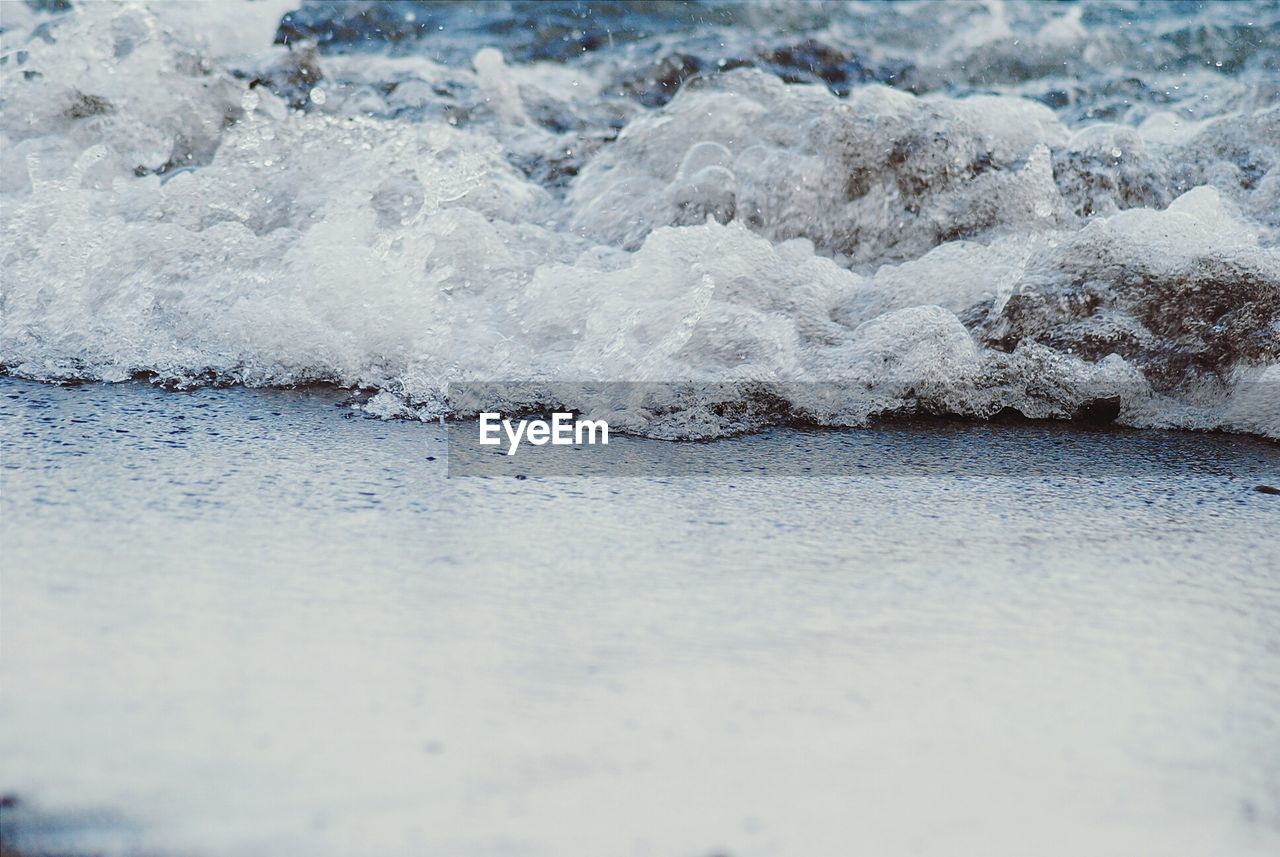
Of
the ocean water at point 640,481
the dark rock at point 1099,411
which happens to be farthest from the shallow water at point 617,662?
the dark rock at point 1099,411

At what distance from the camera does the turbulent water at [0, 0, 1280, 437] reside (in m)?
1.73

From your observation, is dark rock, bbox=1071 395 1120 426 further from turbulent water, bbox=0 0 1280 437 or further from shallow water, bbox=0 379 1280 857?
shallow water, bbox=0 379 1280 857

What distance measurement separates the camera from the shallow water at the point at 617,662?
2.34ft

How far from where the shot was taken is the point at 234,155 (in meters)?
2.48

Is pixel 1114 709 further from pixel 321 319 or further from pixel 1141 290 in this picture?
pixel 321 319

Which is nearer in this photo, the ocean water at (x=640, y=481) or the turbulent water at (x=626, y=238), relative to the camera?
the ocean water at (x=640, y=481)

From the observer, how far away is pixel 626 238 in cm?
240

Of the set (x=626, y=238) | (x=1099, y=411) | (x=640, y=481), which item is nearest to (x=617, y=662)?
(x=640, y=481)

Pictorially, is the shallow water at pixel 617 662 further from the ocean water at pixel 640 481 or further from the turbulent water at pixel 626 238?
the turbulent water at pixel 626 238

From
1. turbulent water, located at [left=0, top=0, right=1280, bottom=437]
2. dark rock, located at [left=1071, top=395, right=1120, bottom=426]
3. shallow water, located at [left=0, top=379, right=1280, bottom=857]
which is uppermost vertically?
turbulent water, located at [left=0, top=0, right=1280, bottom=437]

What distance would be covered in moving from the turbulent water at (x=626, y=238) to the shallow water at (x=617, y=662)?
40 centimetres

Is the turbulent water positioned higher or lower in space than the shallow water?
higher

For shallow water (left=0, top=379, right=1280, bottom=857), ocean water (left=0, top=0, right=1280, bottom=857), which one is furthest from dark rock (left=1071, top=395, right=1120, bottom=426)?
shallow water (left=0, top=379, right=1280, bottom=857)

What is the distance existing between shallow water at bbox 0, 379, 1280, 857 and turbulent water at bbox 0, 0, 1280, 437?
0.40 metres
